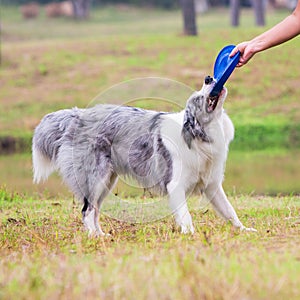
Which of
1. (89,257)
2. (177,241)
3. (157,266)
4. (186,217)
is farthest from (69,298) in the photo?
(186,217)

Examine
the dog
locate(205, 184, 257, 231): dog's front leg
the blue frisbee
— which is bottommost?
locate(205, 184, 257, 231): dog's front leg

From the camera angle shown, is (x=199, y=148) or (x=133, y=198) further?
(x=133, y=198)

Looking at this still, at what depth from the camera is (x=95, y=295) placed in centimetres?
422

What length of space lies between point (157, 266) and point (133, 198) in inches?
200

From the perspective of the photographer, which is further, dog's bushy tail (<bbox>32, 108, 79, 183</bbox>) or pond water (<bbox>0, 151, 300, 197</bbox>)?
pond water (<bbox>0, 151, 300, 197</bbox>)

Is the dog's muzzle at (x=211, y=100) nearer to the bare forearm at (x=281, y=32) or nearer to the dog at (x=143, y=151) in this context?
the dog at (x=143, y=151)

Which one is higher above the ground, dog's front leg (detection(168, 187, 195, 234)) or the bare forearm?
the bare forearm

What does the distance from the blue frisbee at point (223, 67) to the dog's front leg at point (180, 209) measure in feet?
3.54

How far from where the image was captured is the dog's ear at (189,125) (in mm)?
7012

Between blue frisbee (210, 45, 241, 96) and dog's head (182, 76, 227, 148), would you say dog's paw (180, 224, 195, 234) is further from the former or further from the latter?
blue frisbee (210, 45, 241, 96)

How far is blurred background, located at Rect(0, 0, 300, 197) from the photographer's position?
14688mm

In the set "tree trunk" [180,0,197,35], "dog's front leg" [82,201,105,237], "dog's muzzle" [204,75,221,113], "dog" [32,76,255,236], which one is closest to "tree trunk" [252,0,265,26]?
"tree trunk" [180,0,197,35]

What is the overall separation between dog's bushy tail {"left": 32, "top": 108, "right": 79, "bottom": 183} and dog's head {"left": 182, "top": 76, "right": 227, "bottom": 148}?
141 centimetres

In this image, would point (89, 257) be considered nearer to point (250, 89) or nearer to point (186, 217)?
point (186, 217)
